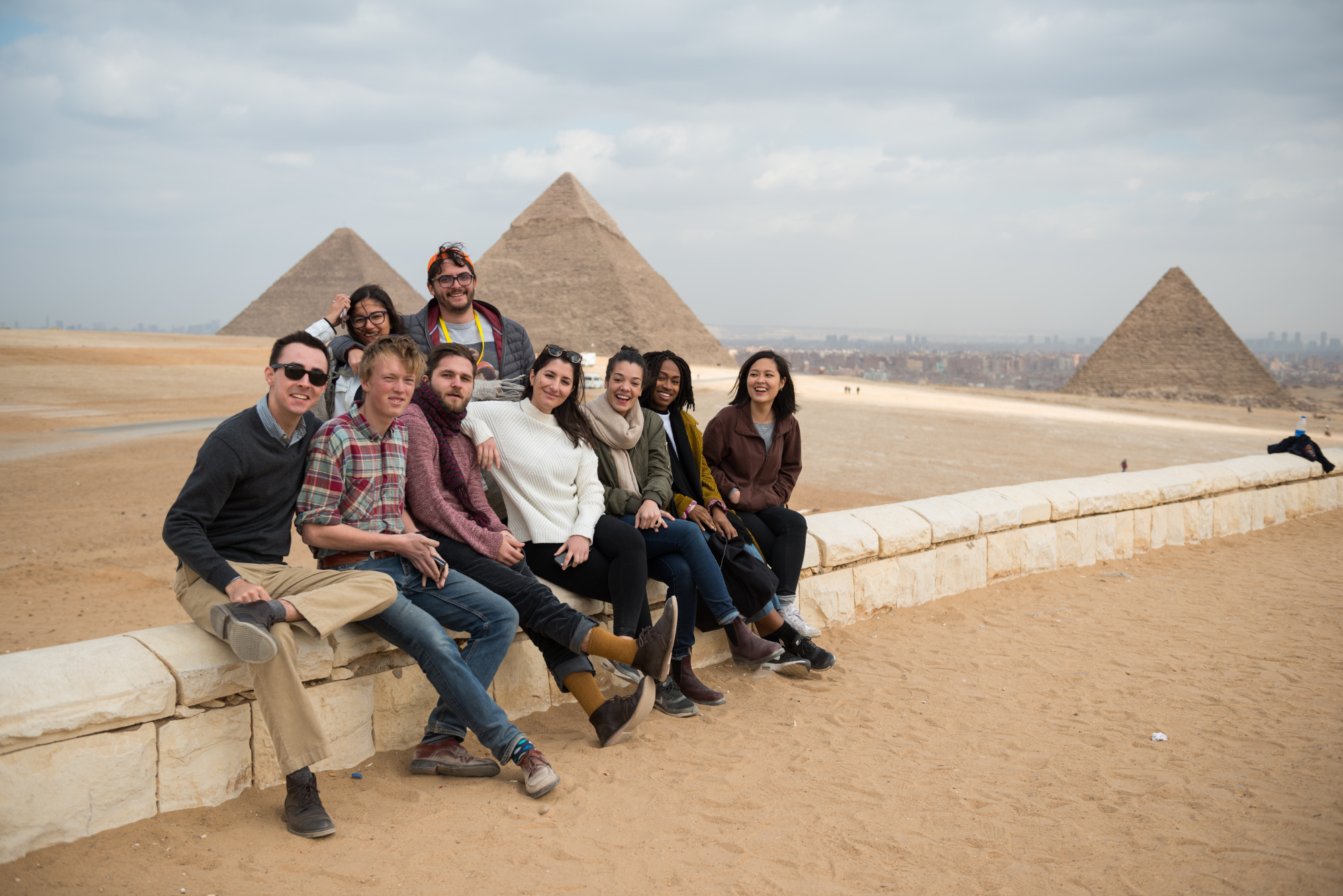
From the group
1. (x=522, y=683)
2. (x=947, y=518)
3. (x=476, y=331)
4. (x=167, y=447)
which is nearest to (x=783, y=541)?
(x=522, y=683)

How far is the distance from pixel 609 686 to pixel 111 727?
→ 1800 mm

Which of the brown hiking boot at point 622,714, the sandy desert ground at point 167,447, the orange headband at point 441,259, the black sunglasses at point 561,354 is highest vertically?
the orange headband at point 441,259

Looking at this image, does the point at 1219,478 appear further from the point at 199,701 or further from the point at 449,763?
the point at 199,701

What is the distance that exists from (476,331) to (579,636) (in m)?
1.81

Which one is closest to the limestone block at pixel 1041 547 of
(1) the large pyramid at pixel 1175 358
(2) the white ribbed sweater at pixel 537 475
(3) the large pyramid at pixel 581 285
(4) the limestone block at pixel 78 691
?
(2) the white ribbed sweater at pixel 537 475

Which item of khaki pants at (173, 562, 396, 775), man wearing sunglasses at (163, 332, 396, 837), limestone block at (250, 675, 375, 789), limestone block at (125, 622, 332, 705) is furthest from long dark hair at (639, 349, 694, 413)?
limestone block at (125, 622, 332, 705)

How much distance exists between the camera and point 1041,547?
18.0 feet

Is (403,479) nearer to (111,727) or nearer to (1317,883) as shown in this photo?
(111,727)

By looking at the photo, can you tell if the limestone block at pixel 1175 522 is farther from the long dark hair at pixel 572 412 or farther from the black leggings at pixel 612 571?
the long dark hair at pixel 572 412

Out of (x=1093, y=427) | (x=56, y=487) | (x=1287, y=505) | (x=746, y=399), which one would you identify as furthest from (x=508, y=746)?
(x=1093, y=427)

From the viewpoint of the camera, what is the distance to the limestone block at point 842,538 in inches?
168

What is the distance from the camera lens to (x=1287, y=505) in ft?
24.3

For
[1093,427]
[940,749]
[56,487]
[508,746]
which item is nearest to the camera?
[508,746]

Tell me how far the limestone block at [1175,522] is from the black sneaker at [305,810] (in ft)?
20.7
